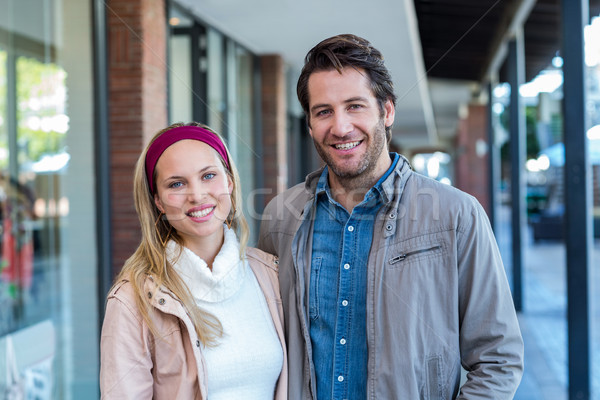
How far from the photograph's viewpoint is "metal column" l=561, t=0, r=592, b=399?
14.3 ft

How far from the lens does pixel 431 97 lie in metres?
16.8

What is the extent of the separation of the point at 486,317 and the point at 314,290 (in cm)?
55

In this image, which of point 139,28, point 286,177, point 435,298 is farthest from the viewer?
point 286,177

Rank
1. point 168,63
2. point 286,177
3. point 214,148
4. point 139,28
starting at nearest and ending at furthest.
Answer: point 214,148, point 139,28, point 168,63, point 286,177

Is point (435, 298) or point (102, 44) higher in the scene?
point (102, 44)

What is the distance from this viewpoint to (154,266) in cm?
195

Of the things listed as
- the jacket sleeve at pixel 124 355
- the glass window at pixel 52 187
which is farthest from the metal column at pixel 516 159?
the jacket sleeve at pixel 124 355

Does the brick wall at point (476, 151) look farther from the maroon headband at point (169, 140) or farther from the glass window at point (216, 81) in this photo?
the maroon headband at point (169, 140)

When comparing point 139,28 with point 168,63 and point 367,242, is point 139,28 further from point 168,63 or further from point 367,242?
point 367,242

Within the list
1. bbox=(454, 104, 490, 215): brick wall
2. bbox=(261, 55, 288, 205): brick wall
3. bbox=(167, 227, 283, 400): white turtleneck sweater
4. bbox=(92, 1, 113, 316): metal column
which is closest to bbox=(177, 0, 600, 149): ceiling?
bbox=(261, 55, 288, 205): brick wall

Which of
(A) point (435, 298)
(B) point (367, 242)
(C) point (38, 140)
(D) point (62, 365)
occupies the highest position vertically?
(C) point (38, 140)

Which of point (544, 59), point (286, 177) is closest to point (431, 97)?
point (544, 59)

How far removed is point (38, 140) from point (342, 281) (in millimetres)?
4278

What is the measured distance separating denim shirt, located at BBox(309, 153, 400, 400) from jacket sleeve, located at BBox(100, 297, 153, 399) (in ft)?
1.78
